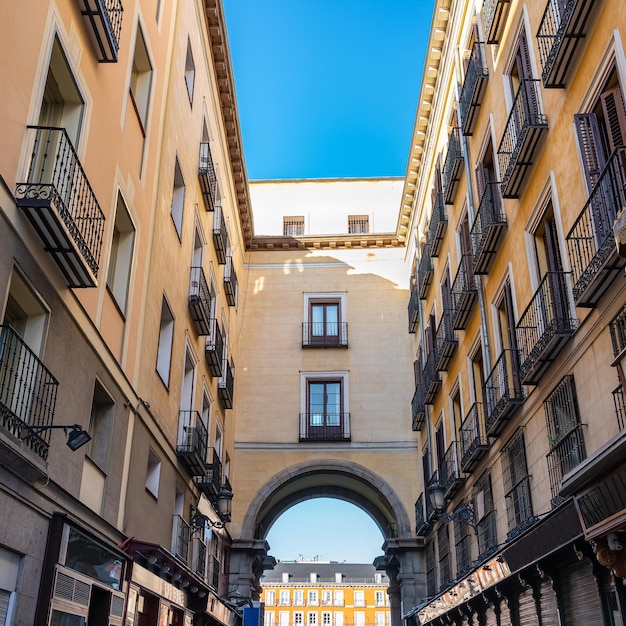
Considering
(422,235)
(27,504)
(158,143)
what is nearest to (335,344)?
(422,235)

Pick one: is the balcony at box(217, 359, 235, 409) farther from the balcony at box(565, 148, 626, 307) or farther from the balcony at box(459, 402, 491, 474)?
the balcony at box(565, 148, 626, 307)

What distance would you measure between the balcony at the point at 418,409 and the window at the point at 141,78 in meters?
13.2

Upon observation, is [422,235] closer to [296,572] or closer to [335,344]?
[335,344]

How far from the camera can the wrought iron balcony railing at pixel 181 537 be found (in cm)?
1697

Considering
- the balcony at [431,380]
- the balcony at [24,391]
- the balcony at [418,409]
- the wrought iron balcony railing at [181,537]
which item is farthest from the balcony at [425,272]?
the balcony at [24,391]

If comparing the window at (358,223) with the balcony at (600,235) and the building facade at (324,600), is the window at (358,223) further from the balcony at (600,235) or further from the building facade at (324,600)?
the building facade at (324,600)

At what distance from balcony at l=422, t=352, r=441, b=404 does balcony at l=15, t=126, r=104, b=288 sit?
41.6 ft

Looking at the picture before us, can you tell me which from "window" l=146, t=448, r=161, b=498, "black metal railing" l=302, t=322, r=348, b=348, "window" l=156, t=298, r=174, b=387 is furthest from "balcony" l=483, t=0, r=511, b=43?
"black metal railing" l=302, t=322, r=348, b=348

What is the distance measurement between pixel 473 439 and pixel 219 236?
9674 millimetres

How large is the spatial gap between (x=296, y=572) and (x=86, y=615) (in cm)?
8994

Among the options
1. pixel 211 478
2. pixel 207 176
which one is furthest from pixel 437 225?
pixel 211 478

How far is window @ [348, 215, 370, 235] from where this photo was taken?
33.5 metres

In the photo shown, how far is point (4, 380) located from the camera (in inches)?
309

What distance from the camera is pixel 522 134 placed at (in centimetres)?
1219
